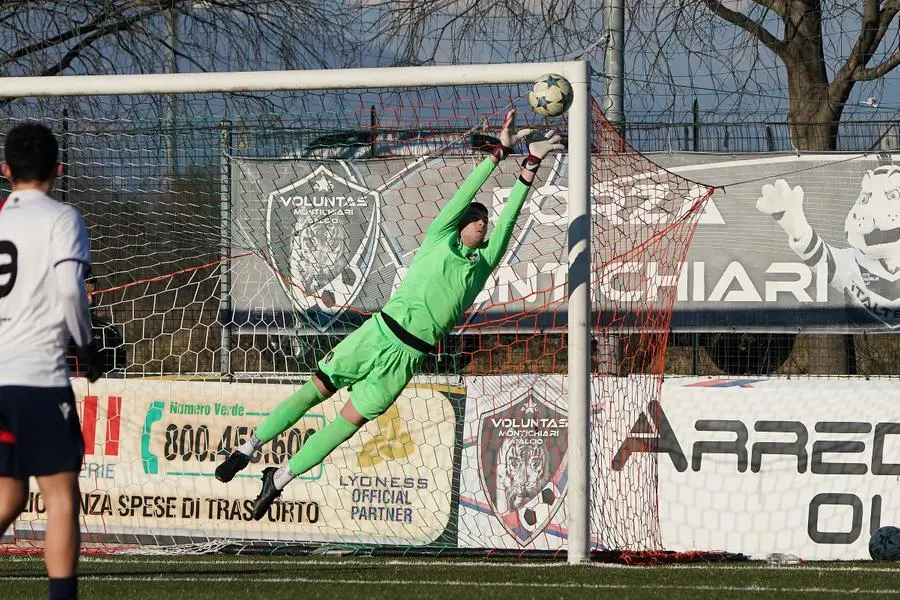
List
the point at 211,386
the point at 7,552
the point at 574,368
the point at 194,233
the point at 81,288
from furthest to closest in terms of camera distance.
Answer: the point at 194,233
the point at 211,386
the point at 7,552
the point at 574,368
the point at 81,288

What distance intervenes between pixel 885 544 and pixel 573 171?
12.0 feet

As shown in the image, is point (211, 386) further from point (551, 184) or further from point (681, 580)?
point (681, 580)

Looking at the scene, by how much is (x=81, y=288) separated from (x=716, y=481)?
583 centimetres

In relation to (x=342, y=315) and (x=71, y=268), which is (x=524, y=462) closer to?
(x=342, y=315)

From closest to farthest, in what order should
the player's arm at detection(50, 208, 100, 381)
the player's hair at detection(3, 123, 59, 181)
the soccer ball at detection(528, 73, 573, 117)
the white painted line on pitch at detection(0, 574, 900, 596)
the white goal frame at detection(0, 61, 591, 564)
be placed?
1. the player's arm at detection(50, 208, 100, 381)
2. the player's hair at detection(3, 123, 59, 181)
3. the white painted line on pitch at detection(0, 574, 900, 596)
4. the soccer ball at detection(528, 73, 573, 117)
5. the white goal frame at detection(0, 61, 591, 564)

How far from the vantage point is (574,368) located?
24.1 ft

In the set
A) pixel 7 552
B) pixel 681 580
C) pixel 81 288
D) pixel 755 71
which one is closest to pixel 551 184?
pixel 755 71

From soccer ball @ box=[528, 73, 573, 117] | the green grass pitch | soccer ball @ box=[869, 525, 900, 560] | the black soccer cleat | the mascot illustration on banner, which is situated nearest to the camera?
the green grass pitch

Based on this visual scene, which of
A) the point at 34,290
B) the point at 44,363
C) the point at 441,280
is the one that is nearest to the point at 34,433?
the point at 44,363

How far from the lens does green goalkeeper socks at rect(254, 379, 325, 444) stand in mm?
7070

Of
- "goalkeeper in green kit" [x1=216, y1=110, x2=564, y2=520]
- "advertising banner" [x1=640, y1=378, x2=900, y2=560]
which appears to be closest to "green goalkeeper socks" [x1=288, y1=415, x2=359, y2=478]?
"goalkeeper in green kit" [x1=216, y1=110, x2=564, y2=520]

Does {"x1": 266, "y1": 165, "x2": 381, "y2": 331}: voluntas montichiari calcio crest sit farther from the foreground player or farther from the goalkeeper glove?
the foreground player

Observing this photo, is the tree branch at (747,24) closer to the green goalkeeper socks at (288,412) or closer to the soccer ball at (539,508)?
the soccer ball at (539,508)

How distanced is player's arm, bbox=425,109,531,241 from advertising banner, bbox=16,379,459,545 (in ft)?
6.98
